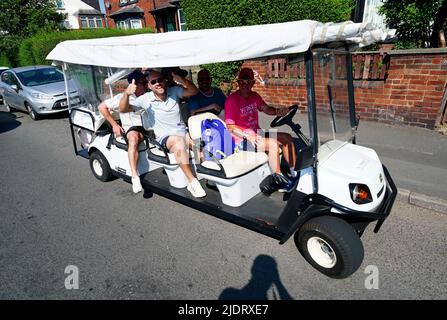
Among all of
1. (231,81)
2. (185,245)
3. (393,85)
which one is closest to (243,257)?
(185,245)

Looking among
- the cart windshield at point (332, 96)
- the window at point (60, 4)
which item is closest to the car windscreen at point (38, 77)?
the cart windshield at point (332, 96)

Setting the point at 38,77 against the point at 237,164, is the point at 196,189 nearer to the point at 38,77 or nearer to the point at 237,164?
the point at 237,164

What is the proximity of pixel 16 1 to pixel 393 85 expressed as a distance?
2635cm

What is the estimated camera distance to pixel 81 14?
129 feet

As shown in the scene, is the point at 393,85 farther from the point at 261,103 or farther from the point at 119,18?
the point at 119,18

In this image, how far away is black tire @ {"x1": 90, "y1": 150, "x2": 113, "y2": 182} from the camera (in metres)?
4.54

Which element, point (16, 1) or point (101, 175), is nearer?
point (101, 175)

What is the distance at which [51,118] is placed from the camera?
30.1ft

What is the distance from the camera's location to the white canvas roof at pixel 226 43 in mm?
2164

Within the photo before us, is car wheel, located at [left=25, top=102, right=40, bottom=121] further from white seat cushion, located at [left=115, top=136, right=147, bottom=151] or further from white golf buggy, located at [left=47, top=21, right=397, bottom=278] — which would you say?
white golf buggy, located at [left=47, top=21, right=397, bottom=278]

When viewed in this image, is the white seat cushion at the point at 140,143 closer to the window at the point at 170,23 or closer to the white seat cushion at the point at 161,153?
the white seat cushion at the point at 161,153

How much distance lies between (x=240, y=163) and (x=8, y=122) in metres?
8.94

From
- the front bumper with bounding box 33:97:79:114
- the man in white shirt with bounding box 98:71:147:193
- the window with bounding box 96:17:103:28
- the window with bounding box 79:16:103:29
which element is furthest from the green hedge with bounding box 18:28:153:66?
the window with bounding box 96:17:103:28

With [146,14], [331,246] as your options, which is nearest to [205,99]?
[331,246]
